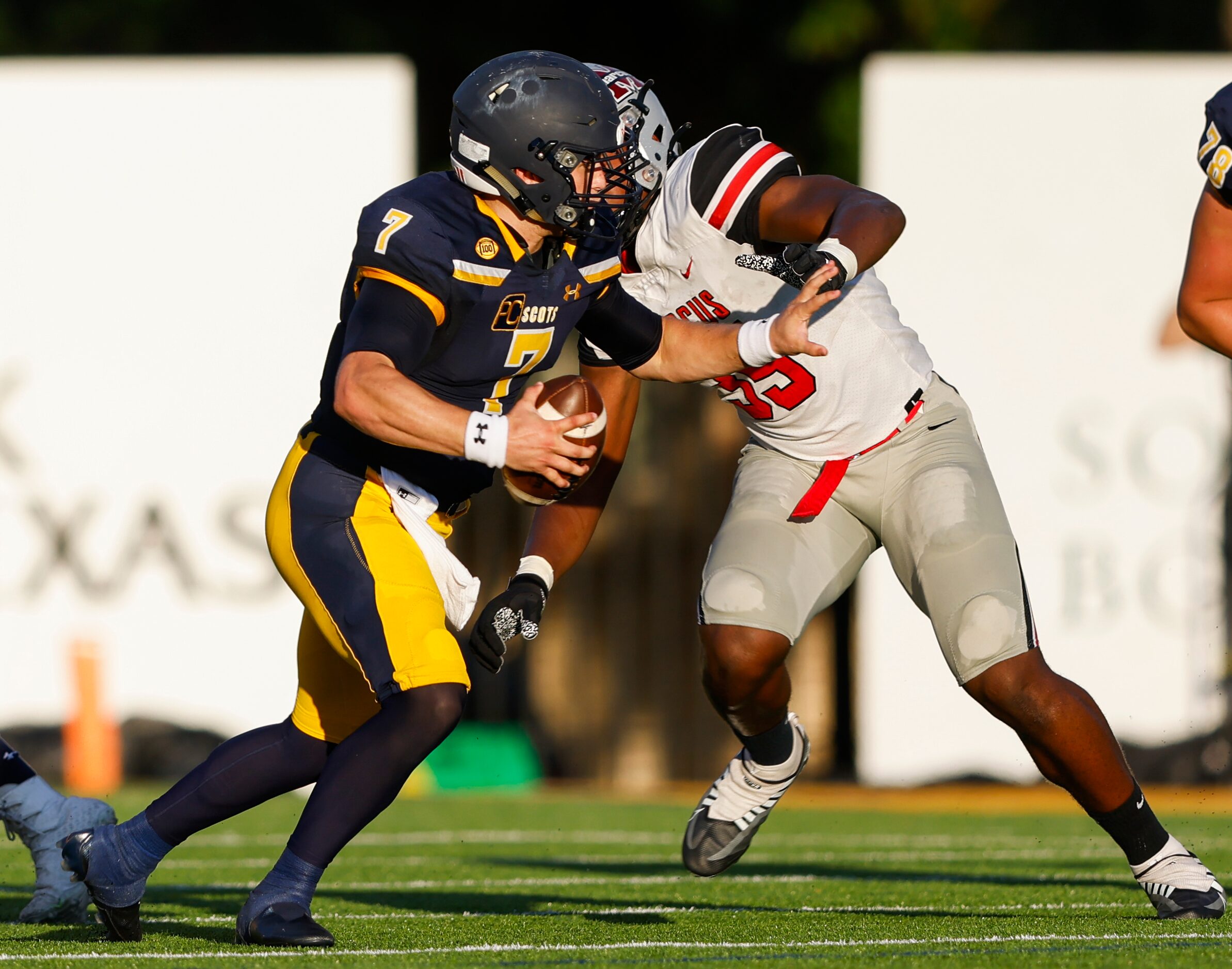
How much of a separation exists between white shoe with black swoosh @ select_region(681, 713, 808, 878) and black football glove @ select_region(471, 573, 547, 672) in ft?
2.54

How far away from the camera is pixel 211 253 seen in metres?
9.84

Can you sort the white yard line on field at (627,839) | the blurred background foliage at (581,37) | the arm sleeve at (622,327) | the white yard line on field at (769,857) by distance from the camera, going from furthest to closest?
1. the blurred background foliage at (581,37)
2. the white yard line on field at (627,839)
3. the white yard line on field at (769,857)
4. the arm sleeve at (622,327)

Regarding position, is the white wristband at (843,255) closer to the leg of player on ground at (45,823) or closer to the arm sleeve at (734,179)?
the arm sleeve at (734,179)

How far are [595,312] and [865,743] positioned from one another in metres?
5.72

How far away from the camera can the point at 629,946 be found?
3.91 m

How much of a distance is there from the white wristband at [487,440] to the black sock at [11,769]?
1.59m

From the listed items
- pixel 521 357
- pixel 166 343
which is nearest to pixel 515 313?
pixel 521 357

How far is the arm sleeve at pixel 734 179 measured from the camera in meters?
4.58

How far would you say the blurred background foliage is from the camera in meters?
13.9

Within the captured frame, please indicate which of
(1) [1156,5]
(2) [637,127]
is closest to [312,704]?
(2) [637,127]

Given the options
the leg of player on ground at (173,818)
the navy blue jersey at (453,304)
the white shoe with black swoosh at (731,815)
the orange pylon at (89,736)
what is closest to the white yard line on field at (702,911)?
the white shoe with black swoosh at (731,815)

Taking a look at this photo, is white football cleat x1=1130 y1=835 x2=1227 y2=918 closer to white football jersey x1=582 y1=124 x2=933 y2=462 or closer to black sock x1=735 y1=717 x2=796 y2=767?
black sock x1=735 y1=717 x2=796 y2=767

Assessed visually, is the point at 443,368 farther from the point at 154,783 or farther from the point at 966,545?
the point at 154,783

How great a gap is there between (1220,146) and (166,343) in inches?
268
